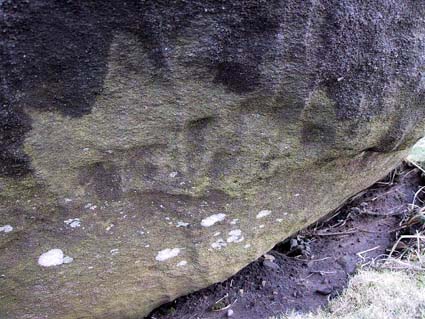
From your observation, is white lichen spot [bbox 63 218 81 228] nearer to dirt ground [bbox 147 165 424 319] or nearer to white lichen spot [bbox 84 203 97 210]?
white lichen spot [bbox 84 203 97 210]

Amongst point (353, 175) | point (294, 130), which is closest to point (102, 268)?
point (294, 130)

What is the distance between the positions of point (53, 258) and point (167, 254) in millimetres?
268

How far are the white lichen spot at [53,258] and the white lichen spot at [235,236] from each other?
390mm

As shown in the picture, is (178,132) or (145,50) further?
(178,132)

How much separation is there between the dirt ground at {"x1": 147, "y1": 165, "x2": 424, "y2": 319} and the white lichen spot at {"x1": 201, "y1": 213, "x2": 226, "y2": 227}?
372mm

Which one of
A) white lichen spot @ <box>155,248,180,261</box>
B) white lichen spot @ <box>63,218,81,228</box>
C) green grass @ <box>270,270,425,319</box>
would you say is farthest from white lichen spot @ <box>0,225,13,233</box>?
green grass @ <box>270,270,425,319</box>

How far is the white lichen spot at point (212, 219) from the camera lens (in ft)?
3.59

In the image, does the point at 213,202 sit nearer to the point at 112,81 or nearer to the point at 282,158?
the point at 282,158

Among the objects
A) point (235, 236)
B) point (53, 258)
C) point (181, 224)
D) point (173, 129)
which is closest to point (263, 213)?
point (235, 236)

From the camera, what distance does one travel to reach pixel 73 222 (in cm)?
96

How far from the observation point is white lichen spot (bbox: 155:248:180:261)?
1.11m

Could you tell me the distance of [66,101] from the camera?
78 centimetres

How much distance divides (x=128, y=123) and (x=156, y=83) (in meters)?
0.09

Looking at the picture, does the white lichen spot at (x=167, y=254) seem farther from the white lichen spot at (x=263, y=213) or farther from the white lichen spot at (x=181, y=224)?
the white lichen spot at (x=263, y=213)
